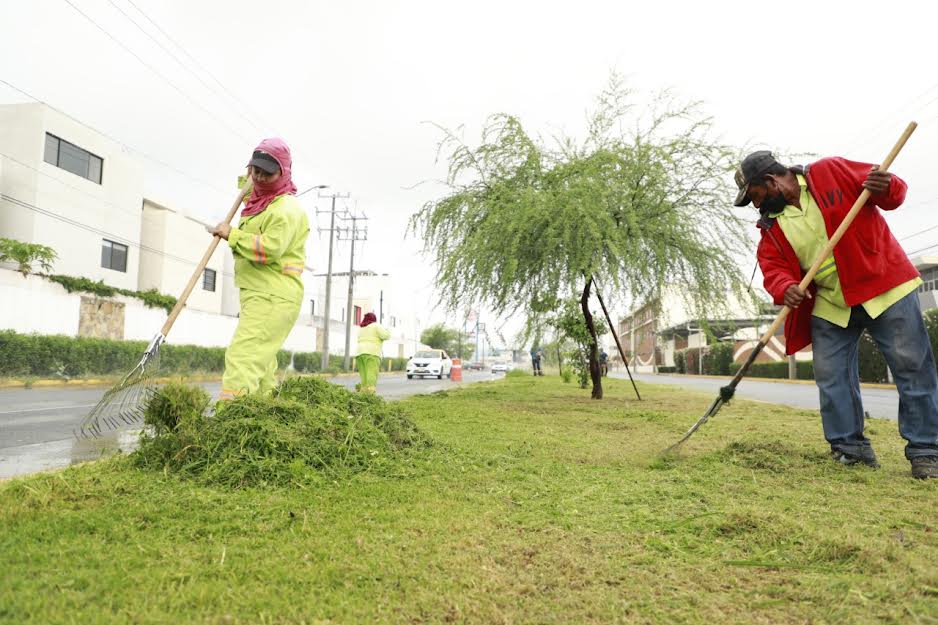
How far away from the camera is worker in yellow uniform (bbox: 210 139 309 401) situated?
385 centimetres

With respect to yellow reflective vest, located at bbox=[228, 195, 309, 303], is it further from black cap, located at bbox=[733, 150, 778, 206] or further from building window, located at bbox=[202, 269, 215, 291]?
building window, located at bbox=[202, 269, 215, 291]

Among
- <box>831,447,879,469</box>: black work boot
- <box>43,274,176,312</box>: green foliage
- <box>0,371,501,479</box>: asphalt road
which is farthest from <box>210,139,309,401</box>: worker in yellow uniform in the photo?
<box>43,274,176,312</box>: green foliage

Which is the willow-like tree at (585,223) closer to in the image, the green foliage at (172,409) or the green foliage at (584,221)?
the green foliage at (584,221)

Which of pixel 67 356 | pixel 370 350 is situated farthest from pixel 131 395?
pixel 67 356

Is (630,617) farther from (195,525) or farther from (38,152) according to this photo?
(38,152)

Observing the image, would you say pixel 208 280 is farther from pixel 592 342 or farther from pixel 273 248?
pixel 273 248

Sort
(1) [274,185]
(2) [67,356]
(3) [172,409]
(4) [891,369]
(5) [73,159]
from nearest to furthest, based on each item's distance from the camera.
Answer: (3) [172,409] < (4) [891,369] < (1) [274,185] < (2) [67,356] < (5) [73,159]

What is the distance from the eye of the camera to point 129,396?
363 centimetres

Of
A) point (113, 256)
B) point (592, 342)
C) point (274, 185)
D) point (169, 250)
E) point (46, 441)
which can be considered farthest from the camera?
point (169, 250)

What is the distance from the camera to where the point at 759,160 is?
3.70 m

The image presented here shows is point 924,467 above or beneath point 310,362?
above

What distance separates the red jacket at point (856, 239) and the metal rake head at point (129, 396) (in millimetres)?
3890

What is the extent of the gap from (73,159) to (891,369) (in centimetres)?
2706

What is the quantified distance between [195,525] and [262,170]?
2.61 meters
